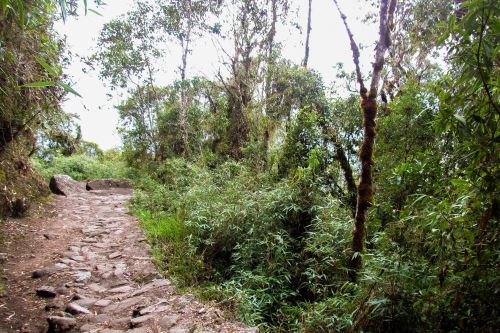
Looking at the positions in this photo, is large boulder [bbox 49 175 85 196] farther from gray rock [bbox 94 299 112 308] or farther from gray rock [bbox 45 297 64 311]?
gray rock [bbox 94 299 112 308]

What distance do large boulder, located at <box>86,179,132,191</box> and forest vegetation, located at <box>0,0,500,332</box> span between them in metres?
0.58

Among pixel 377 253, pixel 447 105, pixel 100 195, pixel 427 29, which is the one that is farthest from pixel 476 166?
pixel 100 195

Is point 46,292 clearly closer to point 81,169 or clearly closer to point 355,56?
point 355,56

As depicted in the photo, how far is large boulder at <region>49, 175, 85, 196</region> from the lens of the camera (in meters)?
8.87

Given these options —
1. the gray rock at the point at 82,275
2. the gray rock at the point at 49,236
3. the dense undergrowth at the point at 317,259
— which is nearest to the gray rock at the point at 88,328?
the gray rock at the point at 82,275

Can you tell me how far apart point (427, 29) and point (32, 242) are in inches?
434

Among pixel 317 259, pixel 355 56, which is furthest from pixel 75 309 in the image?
pixel 355 56

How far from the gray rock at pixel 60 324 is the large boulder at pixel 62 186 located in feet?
21.5

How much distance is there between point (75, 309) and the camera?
341cm

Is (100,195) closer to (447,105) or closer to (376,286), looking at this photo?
(376,286)

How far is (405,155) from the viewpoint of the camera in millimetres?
5793

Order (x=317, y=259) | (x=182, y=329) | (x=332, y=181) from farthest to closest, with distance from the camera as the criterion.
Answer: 1. (x=332, y=181)
2. (x=317, y=259)
3. (x=182, y=329)

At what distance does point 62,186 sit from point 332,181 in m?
7.54

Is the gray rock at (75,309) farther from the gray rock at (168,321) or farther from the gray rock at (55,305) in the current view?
the gray rock at (168,321)
